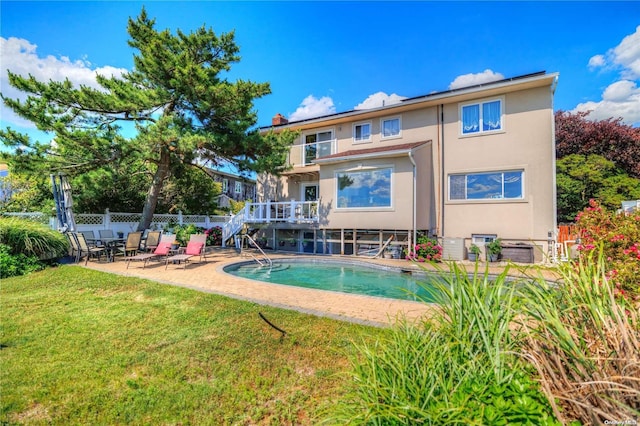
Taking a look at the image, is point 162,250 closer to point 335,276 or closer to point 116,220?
point 335,276

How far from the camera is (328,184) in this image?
16.5 meters

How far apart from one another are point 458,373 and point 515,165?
14644 millimetres

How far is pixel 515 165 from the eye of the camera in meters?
13.9

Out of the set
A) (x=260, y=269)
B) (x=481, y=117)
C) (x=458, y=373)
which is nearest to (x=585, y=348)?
(x=458, y=373)

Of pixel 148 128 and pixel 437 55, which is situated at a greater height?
pixel 437 55

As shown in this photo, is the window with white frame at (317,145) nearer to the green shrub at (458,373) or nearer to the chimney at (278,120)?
the chimney at (278,120)

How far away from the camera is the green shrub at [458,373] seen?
1749mm

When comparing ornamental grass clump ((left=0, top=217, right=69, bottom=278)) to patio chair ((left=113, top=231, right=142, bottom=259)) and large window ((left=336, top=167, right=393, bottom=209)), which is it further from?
large window ((left=336, top=167, right=393, bottom=209))

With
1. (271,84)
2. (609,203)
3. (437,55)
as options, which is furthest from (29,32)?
(609,203)

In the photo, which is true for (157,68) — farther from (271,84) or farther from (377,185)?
(377,185)

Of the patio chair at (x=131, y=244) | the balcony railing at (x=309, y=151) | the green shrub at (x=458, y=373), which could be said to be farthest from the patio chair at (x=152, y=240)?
the green shrub at (x=458, y=373)

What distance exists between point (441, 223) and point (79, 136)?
17142mm

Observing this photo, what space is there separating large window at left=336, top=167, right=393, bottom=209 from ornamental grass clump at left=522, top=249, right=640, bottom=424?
12.7m

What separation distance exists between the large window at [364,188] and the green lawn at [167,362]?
1011 centimetres
